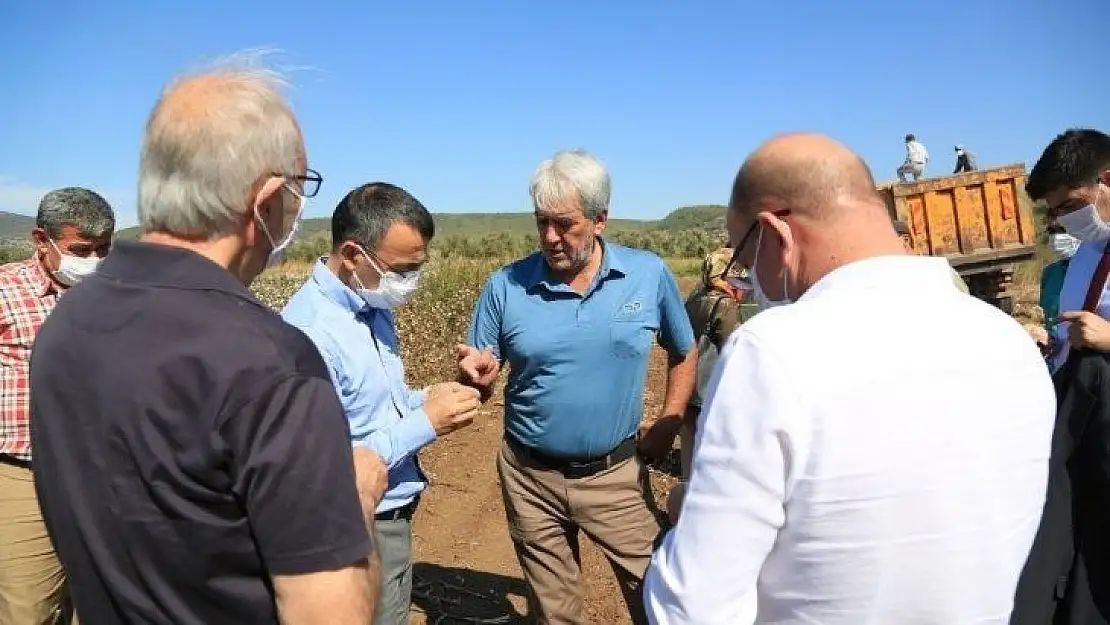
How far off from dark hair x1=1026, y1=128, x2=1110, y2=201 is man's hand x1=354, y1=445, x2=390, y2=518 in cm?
283

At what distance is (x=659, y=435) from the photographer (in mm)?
3691

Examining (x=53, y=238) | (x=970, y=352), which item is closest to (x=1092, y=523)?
(x=970, y=352)

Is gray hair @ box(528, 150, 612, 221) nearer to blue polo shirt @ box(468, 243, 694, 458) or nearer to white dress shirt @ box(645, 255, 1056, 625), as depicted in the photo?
blue polo shirt @ box(468, 243, 694, 458)

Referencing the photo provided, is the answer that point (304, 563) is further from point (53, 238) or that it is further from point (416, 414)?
point (53, 238)

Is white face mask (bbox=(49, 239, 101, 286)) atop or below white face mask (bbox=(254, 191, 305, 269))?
atop

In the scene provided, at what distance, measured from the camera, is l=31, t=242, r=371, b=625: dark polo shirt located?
1261 mm

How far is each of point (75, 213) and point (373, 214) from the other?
202cm

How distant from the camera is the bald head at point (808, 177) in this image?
150 centimetres

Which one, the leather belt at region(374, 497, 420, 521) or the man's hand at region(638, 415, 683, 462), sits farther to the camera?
the man's hand at region(638, 415, 683, 462)

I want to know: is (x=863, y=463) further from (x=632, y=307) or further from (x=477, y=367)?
(x=632, y=307)

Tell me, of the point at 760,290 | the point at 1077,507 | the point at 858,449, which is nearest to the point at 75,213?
the point at 760,290

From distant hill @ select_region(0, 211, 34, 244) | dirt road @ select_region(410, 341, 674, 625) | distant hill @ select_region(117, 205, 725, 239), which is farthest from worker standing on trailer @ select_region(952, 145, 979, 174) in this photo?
distant hill @ select_region(117, 205, 725, 239)

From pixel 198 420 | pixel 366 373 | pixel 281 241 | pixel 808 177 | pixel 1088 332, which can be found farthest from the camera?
pixel 366 373

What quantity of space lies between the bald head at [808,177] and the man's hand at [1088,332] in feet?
4.82
